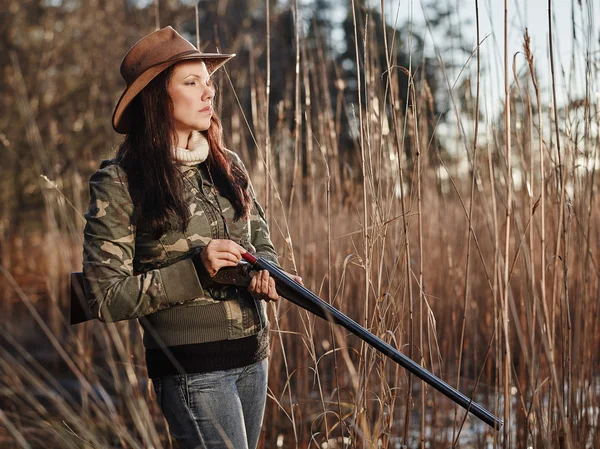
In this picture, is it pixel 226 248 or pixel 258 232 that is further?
pixel 258 232

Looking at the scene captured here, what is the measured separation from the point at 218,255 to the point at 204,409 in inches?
12.9

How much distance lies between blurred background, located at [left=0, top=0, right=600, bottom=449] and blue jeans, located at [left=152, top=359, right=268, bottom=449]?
2.4 inches

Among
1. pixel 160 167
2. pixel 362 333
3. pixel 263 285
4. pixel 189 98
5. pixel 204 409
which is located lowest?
pixel 204 409

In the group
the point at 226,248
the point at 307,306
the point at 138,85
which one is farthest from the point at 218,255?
the point at 138,85

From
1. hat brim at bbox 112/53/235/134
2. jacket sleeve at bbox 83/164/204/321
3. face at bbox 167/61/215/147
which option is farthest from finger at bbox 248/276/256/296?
hat brim at bbox 112/53/235/134

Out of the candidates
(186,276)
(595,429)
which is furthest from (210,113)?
(595,429)

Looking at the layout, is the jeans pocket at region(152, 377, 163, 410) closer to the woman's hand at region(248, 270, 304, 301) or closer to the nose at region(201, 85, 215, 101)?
the woman's hand at region(248, 270, 304, 301)

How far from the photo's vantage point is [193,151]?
5.98 feet

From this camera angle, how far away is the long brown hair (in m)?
1.71

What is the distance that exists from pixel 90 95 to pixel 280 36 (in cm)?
707

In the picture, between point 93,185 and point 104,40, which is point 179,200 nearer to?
point 93,185

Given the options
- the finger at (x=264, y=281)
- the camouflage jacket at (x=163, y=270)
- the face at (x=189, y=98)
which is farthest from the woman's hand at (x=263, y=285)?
the face at (x=189, y=98)

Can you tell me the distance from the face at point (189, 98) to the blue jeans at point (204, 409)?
541mm

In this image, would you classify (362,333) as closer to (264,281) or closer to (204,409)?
(264,281)
